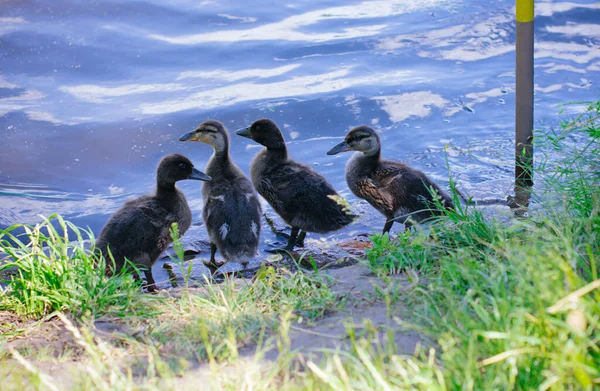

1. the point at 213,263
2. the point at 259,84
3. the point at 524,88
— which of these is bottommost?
the point at 213,263

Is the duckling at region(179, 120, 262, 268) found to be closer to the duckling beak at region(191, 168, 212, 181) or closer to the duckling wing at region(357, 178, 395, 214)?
the duckling beak at region(191, 168, 212, 181)

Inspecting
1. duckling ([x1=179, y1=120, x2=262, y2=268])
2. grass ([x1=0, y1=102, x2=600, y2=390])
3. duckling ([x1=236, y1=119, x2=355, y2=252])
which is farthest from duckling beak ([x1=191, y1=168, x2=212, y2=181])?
grass ([x1=0, y1=102, x2=600, y2=390])

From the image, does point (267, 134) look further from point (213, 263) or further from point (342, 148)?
point (213, 263)

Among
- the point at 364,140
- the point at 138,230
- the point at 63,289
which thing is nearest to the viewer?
the point at 63,289

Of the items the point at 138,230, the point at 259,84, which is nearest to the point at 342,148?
the point at 138,230

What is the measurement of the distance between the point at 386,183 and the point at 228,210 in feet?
3.99

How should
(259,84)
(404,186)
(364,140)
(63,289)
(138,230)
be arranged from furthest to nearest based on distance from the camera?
1. (259,84)
2. (364,140)
3. (404,186)
4. (138,230)
5. (63,289)

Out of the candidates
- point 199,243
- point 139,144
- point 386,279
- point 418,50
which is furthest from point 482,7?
point 386,279

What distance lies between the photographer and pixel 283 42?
9984mm

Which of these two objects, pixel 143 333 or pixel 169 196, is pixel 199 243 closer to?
pixel 169 196

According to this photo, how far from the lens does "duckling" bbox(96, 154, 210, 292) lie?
495cm

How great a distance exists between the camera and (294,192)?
5.81 metres

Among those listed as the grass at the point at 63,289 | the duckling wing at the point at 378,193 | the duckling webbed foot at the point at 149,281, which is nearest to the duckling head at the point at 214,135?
the duckling wing at the point at 378,193

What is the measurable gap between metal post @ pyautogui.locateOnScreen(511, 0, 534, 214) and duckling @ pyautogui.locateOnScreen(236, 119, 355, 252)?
132 centimetres
